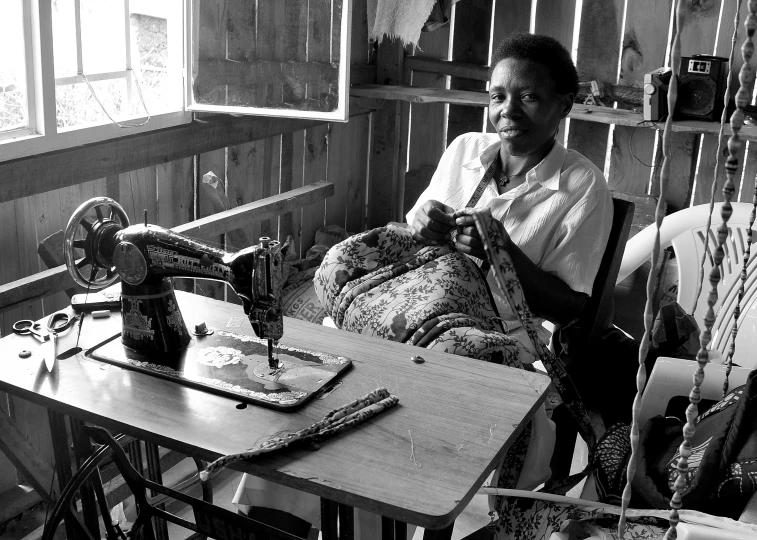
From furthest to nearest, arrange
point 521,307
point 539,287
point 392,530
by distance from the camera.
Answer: point 539,287 → point 521,307 → point 392,530

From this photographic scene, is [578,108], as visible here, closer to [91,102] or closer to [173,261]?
[91,102]

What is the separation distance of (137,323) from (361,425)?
535 mm

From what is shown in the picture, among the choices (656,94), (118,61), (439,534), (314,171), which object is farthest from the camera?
(314,171)

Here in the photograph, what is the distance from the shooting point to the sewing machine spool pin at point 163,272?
158 centimetres

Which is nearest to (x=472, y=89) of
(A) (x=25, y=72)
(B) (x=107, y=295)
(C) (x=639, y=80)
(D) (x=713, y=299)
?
(C) (x=639, y=80)

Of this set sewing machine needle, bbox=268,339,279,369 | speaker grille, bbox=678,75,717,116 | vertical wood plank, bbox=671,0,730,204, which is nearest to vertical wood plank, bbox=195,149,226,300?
sewing machine needle, bbox=268,339,279,369

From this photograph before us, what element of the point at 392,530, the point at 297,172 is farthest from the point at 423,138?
the point at 392,530

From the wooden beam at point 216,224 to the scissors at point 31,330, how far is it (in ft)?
1.46

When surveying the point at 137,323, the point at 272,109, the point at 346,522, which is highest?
the point at 272,109

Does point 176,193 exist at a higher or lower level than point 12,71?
lower

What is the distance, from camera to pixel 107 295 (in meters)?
1.97

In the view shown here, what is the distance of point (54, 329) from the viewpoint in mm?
1801

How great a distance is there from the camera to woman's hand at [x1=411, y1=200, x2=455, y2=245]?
2078 millimetres

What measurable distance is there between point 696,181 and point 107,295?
2.44 m
